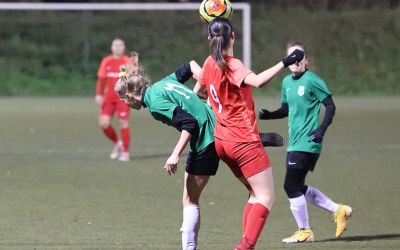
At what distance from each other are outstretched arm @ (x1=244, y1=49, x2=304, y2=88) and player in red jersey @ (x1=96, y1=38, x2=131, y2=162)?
8.37 meters

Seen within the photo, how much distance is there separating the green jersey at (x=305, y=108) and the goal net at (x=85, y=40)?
21.7 m

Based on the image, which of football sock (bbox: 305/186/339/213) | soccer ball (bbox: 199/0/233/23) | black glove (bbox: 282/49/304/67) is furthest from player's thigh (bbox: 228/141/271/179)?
football sock (bbox: 305/186/339/213)

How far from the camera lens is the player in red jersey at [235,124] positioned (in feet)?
23.7

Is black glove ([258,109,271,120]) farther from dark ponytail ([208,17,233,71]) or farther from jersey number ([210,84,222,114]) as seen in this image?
dark ponytail ([208,17,233,71])

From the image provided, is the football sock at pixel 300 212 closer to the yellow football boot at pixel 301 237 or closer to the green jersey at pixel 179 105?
the yellow football boot at pixel 301 237

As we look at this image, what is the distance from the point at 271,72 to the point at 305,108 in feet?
7.85

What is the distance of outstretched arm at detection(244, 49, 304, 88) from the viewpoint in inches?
269

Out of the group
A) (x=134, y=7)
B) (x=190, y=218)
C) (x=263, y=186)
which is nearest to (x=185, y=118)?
(x=263, y=186)

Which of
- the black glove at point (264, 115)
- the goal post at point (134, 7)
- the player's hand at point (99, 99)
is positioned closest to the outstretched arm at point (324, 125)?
the black glove at point (264, 115)

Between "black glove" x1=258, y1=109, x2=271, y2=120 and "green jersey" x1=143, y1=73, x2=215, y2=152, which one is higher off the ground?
"green jersey" x1=143, y1=73, x2=215, y2=152

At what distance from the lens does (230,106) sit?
7352mm

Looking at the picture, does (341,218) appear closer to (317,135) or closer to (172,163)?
(317,135)

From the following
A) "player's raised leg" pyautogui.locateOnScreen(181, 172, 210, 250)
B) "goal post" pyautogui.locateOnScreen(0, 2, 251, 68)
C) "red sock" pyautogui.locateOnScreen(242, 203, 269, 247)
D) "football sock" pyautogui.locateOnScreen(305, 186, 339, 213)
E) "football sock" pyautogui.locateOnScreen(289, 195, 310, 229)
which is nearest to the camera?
"red sock" pyautogui.locateOnScreen(242, 203, 269, 247)

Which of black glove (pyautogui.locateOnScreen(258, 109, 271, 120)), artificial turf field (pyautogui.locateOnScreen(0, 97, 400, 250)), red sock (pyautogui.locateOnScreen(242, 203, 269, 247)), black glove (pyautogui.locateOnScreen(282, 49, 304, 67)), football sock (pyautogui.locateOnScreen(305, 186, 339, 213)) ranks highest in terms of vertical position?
black glove (pyautogui.locateOnScreen(282, 49, 304, 67))
